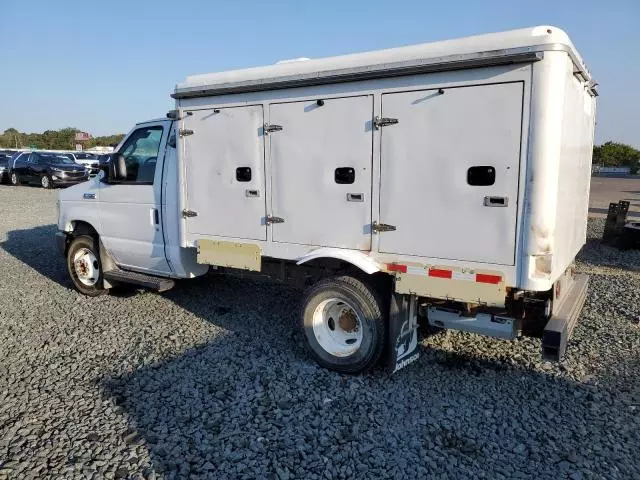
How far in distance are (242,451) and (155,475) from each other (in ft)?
1.86

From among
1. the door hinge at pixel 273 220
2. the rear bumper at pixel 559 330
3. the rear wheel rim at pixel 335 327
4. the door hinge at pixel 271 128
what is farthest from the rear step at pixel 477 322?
the door hinge at pixel 271 128

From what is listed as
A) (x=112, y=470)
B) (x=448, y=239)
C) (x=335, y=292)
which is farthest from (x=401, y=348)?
(x=112, y=470)

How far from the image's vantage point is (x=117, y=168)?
20.3ft

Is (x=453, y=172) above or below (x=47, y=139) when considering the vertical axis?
below

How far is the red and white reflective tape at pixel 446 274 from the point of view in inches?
150

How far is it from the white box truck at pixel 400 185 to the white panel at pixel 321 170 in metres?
0.01

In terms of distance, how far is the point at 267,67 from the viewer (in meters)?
4.68

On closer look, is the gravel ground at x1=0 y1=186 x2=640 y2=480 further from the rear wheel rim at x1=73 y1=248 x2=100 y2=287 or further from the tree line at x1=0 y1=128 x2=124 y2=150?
the tree line at x1=0 y1=128 x2=124 y2=150

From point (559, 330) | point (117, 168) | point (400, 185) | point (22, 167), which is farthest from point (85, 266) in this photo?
point (22, 167)

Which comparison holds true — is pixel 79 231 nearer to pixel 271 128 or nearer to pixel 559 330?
pixel 271 128

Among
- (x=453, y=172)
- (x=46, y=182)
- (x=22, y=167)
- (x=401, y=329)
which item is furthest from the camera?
(x=22, y=167)

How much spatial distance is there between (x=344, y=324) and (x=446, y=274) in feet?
3.96

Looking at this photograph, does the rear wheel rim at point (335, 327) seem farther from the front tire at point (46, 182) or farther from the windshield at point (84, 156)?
the windshield at point (84, 156)

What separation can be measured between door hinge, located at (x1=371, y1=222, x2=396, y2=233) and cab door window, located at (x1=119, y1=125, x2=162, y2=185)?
304 centimetres
